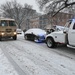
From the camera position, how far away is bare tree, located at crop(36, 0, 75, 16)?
92.8 ft

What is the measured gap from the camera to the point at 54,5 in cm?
2902

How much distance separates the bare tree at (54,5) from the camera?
1113 inches

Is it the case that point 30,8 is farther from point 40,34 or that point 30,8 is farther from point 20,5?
point 40,34

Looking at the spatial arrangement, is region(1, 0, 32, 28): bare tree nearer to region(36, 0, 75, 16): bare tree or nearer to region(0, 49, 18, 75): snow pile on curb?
region(36, 0, 75, 16): bare tree

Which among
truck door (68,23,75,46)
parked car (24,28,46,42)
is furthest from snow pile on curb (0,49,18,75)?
parked car (24,28,46,42)

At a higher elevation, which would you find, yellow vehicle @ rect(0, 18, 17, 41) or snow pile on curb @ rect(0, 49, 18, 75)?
yellow vehicle @ rect(0, 18, 17, 41)

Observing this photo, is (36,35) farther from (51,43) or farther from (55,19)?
(55,19)

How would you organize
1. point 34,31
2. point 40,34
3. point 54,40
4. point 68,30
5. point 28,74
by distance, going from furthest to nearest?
point 34,31
point 40,34
point 54,40
point 68,30
point 28,74

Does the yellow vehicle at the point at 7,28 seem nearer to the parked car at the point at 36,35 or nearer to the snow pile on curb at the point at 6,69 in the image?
the parked car at the point at 36,35

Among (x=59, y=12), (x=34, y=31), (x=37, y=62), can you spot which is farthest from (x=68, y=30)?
(x=59, y=12)

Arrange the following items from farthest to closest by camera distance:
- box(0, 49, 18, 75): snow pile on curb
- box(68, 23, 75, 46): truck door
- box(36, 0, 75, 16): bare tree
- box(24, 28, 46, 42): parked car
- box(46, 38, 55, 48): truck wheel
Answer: box(36, 0, 75, 16): bare tree
box(24, 28, 46, 42): parked car
box(46, 38, 55, 48): truck wheel
box(68, 23, 75, 46): truck door
box(0, 49, 18, 75): snow pile on curb

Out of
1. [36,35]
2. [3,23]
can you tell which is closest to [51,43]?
[36,35]

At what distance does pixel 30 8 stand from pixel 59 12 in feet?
79.4

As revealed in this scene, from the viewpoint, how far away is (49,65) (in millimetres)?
7047
